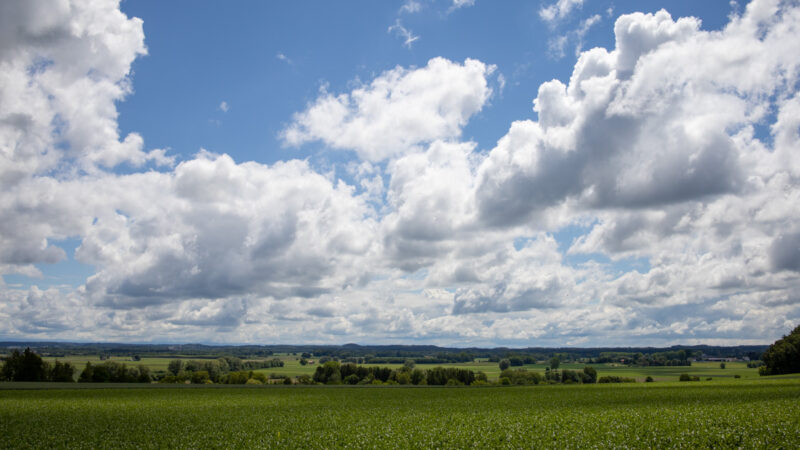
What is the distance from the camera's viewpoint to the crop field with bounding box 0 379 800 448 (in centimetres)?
3219

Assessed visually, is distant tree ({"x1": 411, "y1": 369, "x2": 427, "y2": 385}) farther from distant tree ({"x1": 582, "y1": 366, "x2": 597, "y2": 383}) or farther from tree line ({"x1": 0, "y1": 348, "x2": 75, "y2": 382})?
tree line ({"x1": 0, "y1": 348, "x2": 75, "y2": 382})

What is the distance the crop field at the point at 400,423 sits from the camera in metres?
32.2

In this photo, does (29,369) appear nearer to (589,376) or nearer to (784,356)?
(589,376)

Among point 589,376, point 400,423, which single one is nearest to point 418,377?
point 589,376

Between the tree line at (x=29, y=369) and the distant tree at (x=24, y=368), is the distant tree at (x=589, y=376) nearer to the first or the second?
the tree line at (x=29, y=369)

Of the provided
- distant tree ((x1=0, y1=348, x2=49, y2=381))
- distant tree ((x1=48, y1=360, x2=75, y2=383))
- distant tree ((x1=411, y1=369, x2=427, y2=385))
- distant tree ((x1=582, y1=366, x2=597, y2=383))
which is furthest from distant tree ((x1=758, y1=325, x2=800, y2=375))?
distant tree ((x1=0, y1=348, x2=49, y2=381))

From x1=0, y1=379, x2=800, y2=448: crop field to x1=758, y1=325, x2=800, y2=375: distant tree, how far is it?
76.5m

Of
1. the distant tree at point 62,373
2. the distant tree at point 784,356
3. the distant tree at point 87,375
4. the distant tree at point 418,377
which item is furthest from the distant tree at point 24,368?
the distant tree at point 784,356

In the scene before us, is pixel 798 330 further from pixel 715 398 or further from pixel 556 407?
pixel 556 407

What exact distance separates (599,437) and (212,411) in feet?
126

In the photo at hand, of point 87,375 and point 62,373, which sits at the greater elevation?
point 62,373

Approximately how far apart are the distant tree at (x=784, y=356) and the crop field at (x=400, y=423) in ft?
251

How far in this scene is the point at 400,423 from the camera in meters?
42.1

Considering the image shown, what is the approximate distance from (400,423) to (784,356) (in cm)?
11964
